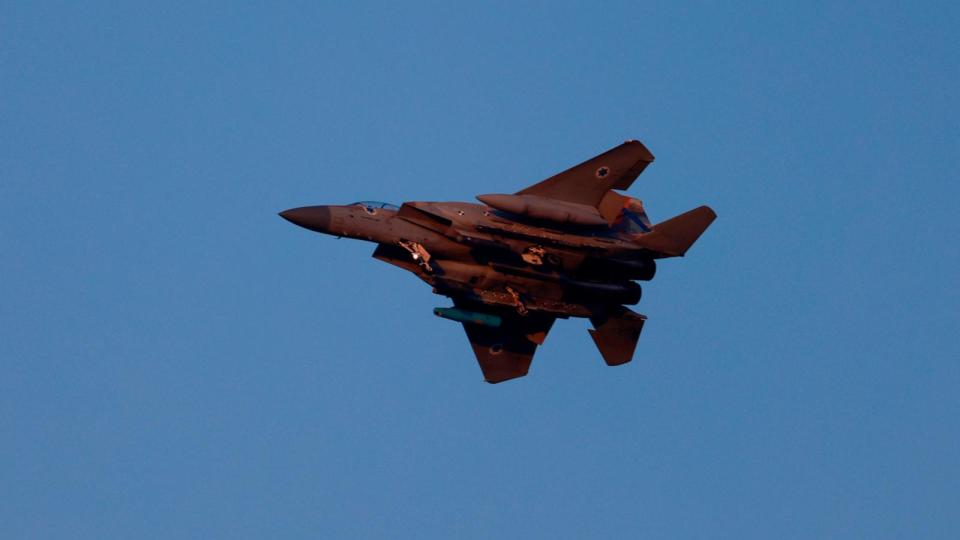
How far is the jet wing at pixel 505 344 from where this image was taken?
4109 cm

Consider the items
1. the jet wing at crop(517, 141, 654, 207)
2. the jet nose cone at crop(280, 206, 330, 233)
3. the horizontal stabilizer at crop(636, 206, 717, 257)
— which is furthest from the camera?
the horizontal stabilizer at crop(636, 206, 717, 257)

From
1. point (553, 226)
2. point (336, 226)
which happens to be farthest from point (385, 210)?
point (553, 226)

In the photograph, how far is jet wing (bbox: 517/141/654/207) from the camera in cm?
3800

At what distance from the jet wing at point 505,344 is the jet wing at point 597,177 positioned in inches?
158

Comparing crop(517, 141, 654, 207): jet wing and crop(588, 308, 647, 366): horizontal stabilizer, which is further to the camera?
crop(588, 308, 647, 366): horizontal stabilizer

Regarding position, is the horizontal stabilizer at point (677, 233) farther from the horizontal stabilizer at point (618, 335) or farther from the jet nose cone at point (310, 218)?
the jet nose cone at point (310, 218)

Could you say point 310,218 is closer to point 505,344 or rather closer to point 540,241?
point 540,241

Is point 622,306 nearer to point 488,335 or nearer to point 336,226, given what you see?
point 488,335

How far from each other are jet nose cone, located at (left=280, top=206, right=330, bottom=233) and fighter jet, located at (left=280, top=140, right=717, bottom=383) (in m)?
0.02

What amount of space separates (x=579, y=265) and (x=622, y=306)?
2565 millimetres

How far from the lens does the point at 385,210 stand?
3769cm

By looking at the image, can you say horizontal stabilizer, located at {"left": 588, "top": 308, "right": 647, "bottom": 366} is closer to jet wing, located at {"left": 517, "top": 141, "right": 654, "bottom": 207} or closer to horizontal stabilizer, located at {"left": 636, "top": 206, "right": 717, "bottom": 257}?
horizontal stabilizer, located at {"left": 636, "top": 206, "right": 717, "bottom": 257}

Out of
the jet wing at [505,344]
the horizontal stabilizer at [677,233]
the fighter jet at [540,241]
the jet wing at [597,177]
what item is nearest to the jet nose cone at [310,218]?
the fighter jet at [540,241]

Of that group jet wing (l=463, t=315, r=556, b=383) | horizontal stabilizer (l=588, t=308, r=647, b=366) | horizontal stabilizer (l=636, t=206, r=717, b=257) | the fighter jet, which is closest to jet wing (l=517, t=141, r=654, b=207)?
the fighter jet
